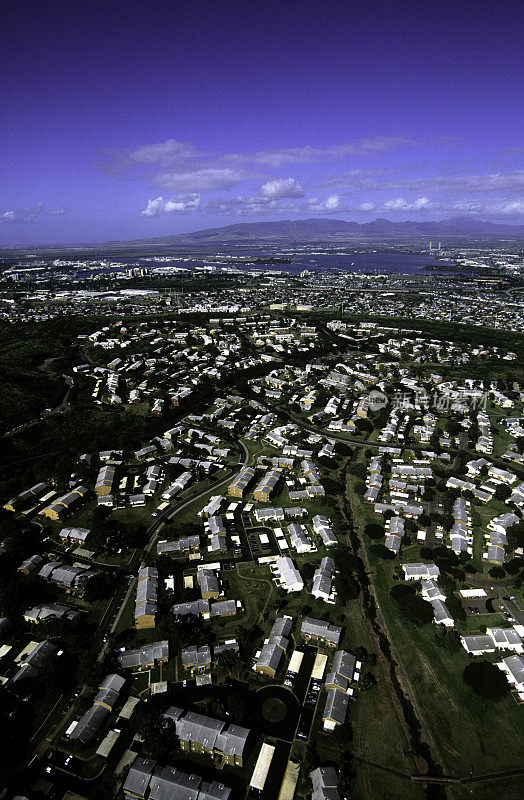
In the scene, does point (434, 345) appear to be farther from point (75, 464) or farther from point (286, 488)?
point (75, 464)

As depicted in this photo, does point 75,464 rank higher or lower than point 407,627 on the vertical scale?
higher

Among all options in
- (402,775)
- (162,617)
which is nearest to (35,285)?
(162,617)

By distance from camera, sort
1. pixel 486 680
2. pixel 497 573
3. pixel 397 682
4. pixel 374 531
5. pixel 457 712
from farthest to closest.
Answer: pixel 374 531 → pixel 497 573 → pixel 397 682 → pixel 486 680 → pixel 457 712

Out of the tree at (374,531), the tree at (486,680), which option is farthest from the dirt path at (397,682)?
the tree at (486,680)

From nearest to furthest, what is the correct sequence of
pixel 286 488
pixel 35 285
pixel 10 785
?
pixel 10 785 → pixel 286 488 → pixel 35 285

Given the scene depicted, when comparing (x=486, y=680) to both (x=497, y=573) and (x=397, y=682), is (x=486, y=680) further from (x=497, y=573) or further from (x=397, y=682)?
(x=497, y=573)

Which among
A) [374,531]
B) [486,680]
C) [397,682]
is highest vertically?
[374,531]

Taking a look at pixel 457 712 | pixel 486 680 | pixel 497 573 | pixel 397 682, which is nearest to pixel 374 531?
pixel 497 573

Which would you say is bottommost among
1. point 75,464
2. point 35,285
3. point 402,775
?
point 402,775

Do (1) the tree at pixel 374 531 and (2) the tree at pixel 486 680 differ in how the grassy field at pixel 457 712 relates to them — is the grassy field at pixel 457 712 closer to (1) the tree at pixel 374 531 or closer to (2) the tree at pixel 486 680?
(2) the tree at pixel 486 680

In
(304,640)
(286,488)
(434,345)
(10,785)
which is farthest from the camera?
(434,345)
